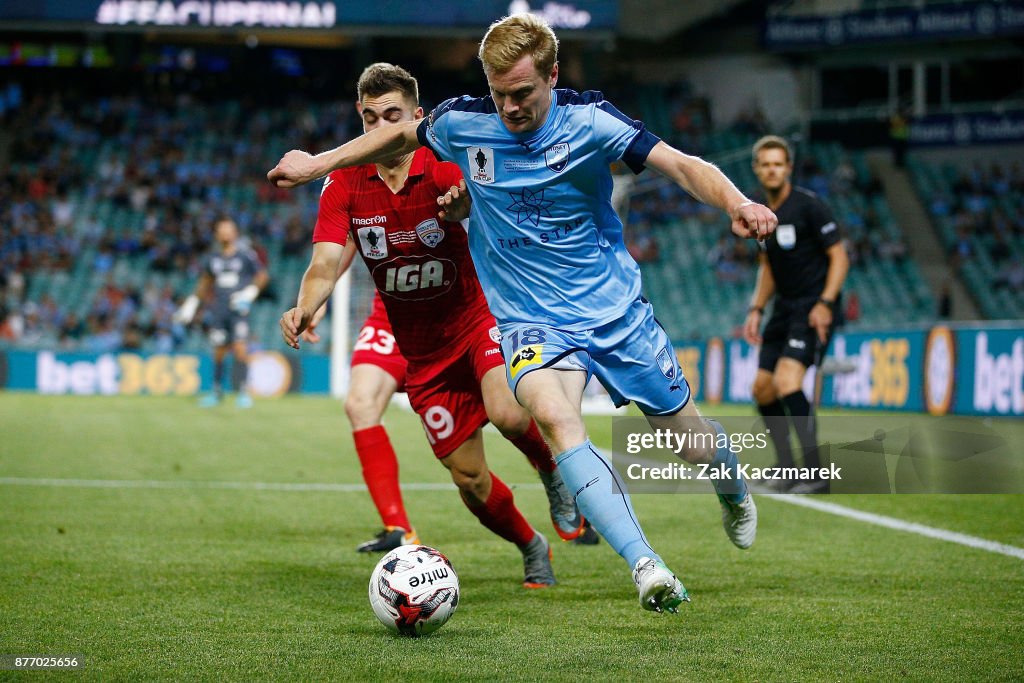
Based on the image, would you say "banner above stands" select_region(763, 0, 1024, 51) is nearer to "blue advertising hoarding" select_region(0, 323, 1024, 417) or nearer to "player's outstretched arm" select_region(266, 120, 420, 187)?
"blue advertising hoarding" select_region(0, 323, 1024, 417)

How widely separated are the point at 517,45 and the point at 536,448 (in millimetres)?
1954

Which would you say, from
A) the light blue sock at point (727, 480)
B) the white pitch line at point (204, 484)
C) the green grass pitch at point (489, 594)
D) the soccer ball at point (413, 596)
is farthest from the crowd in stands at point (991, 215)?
the soccer ball at point (413, 596)

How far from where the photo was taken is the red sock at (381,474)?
245 inches

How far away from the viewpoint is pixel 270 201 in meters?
32.0

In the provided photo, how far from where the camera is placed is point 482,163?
177 inches

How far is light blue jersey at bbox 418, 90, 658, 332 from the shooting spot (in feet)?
14.4

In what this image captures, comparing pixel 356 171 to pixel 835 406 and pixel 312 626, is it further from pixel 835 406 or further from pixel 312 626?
pixel 835 406

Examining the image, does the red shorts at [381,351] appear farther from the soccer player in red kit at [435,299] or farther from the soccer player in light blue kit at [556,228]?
the soccer player in light blue kit at [556,228]

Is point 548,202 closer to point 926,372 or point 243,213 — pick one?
point 926,372

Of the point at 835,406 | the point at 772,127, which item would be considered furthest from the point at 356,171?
the point at 772,127

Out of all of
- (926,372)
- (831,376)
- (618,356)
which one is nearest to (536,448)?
(618,356)

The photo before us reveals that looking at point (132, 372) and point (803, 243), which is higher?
point (803, 243)

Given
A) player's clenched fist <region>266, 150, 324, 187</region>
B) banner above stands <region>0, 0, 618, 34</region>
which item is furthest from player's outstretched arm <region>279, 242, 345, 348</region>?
banner above stands <region>0, 0, 618, 34</region>

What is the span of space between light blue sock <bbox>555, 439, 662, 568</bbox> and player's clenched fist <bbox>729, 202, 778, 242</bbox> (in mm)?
924
